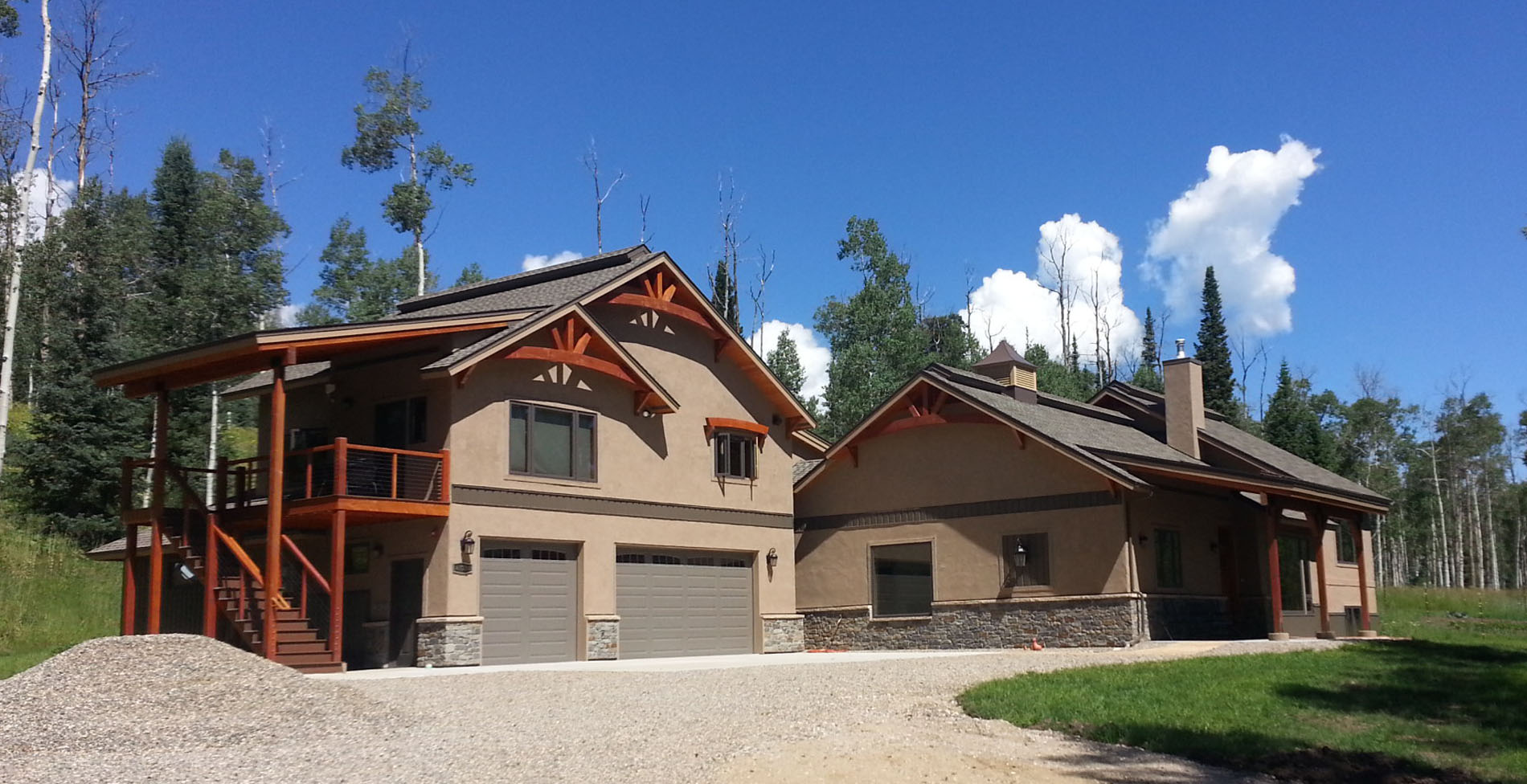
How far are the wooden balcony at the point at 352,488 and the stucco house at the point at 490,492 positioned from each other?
4cm

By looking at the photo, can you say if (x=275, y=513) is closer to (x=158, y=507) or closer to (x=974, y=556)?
(x=158, y=507)

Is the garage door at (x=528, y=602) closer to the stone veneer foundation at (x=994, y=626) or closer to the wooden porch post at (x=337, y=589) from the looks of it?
the wooden porch post at (x=337, y=589)

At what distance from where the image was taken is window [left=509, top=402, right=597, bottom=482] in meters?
21.4

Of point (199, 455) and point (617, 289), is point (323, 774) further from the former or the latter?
point (199, 455)

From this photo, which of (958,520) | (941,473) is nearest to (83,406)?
(941,473)

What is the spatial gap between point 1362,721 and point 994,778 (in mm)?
5061

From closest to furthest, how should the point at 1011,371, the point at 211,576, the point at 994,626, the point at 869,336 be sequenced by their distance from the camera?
the point at 211,576
the point at 994,626
the point at 1011,371
the point at 869,336

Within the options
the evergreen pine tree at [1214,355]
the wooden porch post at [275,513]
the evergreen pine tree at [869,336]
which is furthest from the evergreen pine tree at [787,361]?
the wooden porch post at [275,513]

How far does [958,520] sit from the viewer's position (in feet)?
81.7

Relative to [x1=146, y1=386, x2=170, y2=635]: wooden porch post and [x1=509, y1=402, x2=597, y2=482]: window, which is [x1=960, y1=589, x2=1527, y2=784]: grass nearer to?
[x1=509, y1=402, x2=597, y2=482]: window

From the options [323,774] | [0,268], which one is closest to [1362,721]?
[323,774]

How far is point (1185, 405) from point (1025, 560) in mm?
5813

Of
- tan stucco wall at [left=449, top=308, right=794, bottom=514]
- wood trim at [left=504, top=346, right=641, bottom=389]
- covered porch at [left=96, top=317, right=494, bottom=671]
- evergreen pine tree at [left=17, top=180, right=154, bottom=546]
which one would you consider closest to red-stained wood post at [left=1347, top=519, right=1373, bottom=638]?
tan stucco wall at [left=449, top=308, right=794, bottom=514]

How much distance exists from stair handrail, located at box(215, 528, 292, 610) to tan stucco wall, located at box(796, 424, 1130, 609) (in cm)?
1205
